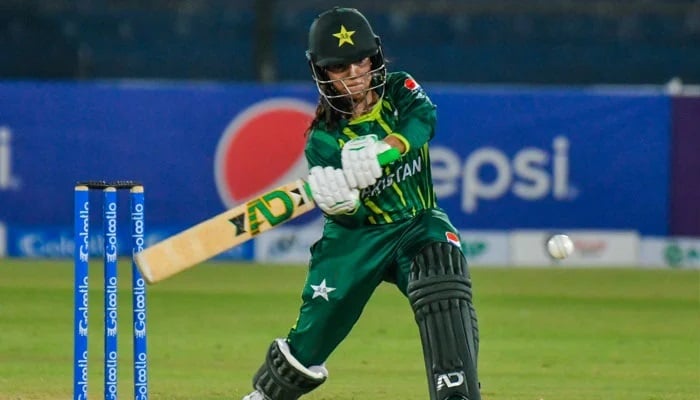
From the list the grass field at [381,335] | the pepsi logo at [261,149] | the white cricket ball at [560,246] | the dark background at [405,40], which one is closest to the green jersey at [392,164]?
the white cricket ball at [560,246]

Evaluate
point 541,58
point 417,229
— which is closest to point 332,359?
point 417,229

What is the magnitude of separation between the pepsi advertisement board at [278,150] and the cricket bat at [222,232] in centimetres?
765

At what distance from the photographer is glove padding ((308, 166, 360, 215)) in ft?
16.3

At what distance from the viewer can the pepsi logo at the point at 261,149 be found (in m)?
12.7

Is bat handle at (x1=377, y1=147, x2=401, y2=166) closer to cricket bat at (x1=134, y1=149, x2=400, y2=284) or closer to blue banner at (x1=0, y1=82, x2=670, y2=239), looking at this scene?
cricket bat at (x1=134, y1=149, x2=400, y2=284)

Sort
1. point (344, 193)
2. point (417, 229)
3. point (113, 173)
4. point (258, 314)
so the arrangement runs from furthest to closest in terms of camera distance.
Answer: point (113, 173) < point (258, 314) < point (417, 229) < point (344, 193)

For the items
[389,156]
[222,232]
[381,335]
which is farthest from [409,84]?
[381,335]

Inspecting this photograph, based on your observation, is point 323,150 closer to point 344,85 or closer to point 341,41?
point 344,85

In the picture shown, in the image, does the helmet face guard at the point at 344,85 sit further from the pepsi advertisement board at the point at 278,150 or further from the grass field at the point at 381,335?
the pepsi advertisement board at the point at 278,150

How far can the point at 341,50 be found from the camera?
5.25 meters

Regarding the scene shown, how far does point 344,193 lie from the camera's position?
4.96 meters

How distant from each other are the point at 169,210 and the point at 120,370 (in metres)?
5.08

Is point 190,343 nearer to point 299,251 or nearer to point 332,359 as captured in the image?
point 332,359

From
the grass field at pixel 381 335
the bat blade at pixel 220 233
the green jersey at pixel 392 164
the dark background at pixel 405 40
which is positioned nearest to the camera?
the bat blade at pixel 220 233
